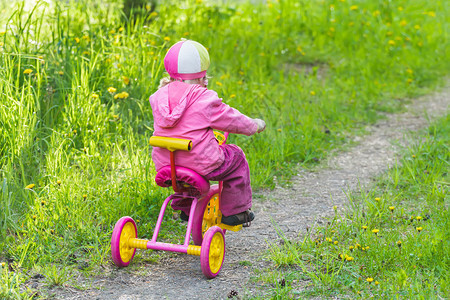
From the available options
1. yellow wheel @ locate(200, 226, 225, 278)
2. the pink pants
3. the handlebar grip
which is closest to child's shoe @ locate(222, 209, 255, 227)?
the pink pants

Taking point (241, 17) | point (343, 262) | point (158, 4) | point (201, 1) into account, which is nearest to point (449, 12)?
point (241, 17)

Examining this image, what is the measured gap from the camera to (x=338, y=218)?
372cm

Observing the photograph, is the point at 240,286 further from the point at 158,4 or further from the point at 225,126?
the point at 158,4

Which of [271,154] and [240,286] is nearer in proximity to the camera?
[240,286]

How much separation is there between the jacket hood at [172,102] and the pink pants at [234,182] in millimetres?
371

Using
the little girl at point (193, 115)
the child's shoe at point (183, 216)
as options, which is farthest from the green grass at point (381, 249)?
the little girl at point (193, 115)

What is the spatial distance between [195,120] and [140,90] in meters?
1.95

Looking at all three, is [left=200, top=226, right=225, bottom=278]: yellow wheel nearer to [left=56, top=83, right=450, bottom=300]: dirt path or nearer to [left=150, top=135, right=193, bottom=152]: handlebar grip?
[left=56, top=83, right=450, bottom=300]: dirt path

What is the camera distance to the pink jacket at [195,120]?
2.99m

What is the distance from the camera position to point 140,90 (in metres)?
4.83

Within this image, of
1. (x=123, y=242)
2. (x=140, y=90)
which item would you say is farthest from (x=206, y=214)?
(x=140, y=90)

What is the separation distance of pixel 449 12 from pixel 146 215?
5971mm

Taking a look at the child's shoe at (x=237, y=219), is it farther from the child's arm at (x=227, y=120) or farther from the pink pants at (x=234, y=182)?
the child's arm at (x=227, y=120)

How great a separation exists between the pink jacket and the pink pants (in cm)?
12
